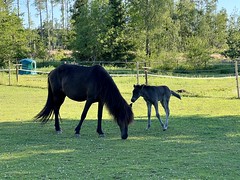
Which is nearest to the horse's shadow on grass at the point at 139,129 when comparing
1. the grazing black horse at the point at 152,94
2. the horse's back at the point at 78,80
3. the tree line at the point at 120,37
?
the grazing black horse at the point at 152,94

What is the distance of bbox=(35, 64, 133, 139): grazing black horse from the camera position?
26.2 feet

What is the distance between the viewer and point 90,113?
41.2 feet

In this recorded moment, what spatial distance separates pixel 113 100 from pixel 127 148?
132 cm

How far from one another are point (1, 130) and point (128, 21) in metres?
40.8

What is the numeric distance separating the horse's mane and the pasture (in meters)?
0.50

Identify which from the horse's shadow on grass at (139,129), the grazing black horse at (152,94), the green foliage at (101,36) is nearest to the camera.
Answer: the horse's shadow on grass at (139,129)

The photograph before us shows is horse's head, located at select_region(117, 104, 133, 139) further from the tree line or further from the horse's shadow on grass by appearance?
the tree line

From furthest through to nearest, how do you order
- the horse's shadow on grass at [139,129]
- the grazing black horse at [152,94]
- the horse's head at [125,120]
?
the grazing black horse at [152,94] → the horse's shadow on grass at [139,129] → the horse's head at [125,120]

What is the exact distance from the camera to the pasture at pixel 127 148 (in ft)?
17.6

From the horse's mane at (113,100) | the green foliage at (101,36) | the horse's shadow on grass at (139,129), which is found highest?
the green foliage at (101,36)

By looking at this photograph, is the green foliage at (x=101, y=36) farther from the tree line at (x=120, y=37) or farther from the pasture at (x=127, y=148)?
the pasture at (x=127, y=148)

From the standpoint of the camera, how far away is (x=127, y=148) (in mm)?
7117

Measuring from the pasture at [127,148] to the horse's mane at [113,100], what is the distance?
0.50 metres

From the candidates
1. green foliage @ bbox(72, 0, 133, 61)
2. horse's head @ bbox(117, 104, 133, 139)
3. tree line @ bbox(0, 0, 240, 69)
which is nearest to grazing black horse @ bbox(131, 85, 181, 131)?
horse's head @ bbox(117, 104, 133, 139)
